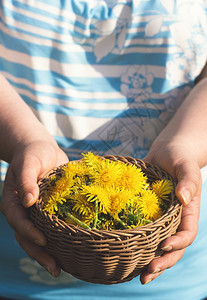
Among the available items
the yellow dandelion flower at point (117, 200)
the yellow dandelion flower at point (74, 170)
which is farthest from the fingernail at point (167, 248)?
the yellow dandelion flower at point (74, 170)

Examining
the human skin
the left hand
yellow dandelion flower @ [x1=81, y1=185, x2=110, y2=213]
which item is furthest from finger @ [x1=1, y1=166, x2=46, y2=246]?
the left hand

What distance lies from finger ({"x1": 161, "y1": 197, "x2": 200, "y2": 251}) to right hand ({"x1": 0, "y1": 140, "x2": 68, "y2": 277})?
0.73 ft

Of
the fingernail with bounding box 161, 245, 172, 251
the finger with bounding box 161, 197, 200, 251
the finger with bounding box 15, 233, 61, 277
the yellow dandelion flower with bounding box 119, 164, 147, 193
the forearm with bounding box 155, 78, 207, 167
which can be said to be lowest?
the finger with bounding box 15, 233, 61, 277

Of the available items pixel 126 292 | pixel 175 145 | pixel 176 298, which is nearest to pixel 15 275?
pixel 126 292

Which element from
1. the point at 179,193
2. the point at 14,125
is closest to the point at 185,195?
the point at 179,193

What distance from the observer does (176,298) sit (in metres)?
0.86

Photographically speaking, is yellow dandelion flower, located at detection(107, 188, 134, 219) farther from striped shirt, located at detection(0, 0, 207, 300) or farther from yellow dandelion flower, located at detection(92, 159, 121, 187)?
striped shirt, located at detection(0, 0, 207, 300)

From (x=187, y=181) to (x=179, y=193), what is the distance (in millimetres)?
37

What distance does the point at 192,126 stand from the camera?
2.75ft

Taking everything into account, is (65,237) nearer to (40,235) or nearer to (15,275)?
(40,235)

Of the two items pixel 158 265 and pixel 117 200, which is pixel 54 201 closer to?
pixel 117 200

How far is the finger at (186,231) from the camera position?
609 mm

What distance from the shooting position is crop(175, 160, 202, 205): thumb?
626mm

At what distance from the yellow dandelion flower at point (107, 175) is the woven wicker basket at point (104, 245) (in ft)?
0.35
